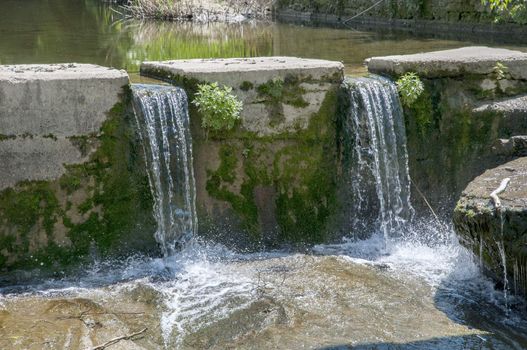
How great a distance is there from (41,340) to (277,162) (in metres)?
2.94

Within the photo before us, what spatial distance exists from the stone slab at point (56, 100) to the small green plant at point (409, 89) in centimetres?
272

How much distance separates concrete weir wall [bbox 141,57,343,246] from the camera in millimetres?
7359

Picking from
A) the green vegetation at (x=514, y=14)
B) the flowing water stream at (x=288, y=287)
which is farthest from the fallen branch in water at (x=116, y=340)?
the green vegetation at (x=514, y=14)

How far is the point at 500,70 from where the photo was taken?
8.21m

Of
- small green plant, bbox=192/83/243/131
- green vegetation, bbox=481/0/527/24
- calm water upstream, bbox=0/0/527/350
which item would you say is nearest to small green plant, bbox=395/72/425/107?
calm water upstream, bbox=0/0/527/350

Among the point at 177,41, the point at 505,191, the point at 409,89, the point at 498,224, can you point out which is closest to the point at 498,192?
the point at 505,191

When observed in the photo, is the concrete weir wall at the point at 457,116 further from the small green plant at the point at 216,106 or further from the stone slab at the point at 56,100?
the stone slab at the point at 56,100

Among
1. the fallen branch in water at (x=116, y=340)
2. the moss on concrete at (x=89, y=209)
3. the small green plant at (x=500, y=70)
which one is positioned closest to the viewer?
the fallen branch in water at (x=116, y=340)

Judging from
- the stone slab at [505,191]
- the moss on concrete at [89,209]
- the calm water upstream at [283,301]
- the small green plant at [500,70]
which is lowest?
the calm water upstream at [283,301]

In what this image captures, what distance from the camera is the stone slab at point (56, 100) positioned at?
6508 millimetres

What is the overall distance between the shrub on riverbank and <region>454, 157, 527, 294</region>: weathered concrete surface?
19.0 meters

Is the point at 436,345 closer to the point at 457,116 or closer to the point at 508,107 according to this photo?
the point at 457,116

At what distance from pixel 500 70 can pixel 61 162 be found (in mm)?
4416

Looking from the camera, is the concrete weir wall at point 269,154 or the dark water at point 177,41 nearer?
the concrete weir wall at point 269,154
